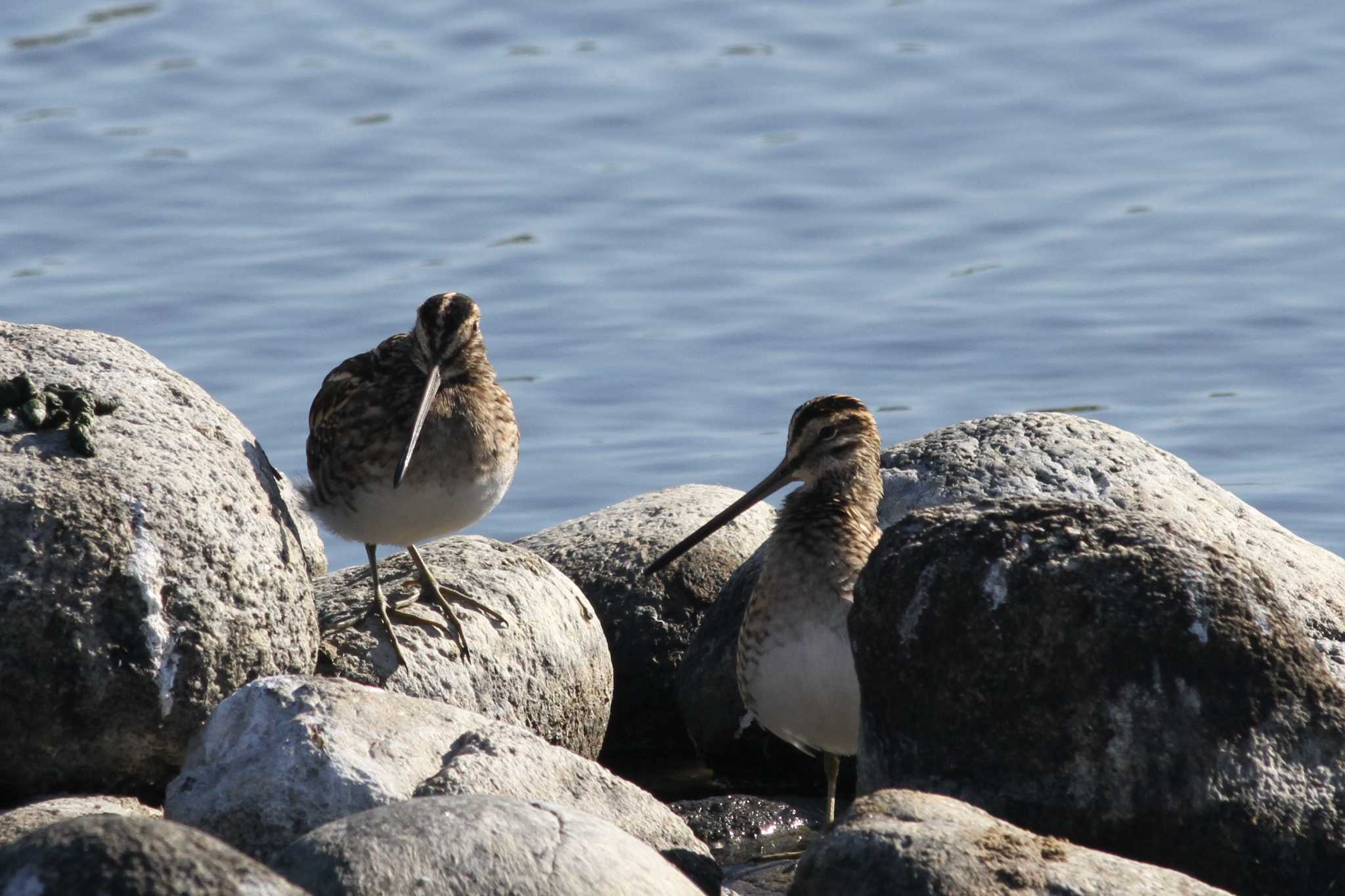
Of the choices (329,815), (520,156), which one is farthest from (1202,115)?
(329,815)

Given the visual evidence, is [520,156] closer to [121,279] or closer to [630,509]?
[121,279]

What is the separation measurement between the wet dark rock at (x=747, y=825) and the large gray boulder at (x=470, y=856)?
2.04 meters

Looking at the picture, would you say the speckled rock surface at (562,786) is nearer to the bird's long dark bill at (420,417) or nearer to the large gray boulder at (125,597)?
the large gray boulder at (125,597)

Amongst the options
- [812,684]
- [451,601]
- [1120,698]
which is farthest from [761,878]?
[451,601]

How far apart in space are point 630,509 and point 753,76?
7.94 meters

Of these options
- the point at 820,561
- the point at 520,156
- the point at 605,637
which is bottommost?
the point at 605,637

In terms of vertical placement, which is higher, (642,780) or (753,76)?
(753,76)

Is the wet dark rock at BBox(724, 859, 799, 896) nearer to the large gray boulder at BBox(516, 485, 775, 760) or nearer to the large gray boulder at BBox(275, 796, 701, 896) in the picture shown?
the large gray boulder at BBox(275, 796, 701, 896)

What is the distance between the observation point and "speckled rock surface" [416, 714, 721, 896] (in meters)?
6.29

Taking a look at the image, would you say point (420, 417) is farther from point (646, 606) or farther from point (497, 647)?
point (646, 606)

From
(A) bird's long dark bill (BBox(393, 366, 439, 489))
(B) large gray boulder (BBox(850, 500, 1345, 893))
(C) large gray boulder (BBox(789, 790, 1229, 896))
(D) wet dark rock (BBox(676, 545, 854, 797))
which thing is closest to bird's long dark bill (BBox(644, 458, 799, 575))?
(D) wet dark rock (BBox(676, 545, 854, 797))

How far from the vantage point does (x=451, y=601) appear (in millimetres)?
8023

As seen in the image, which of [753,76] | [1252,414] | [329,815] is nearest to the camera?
[329,815]

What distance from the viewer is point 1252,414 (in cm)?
1288
